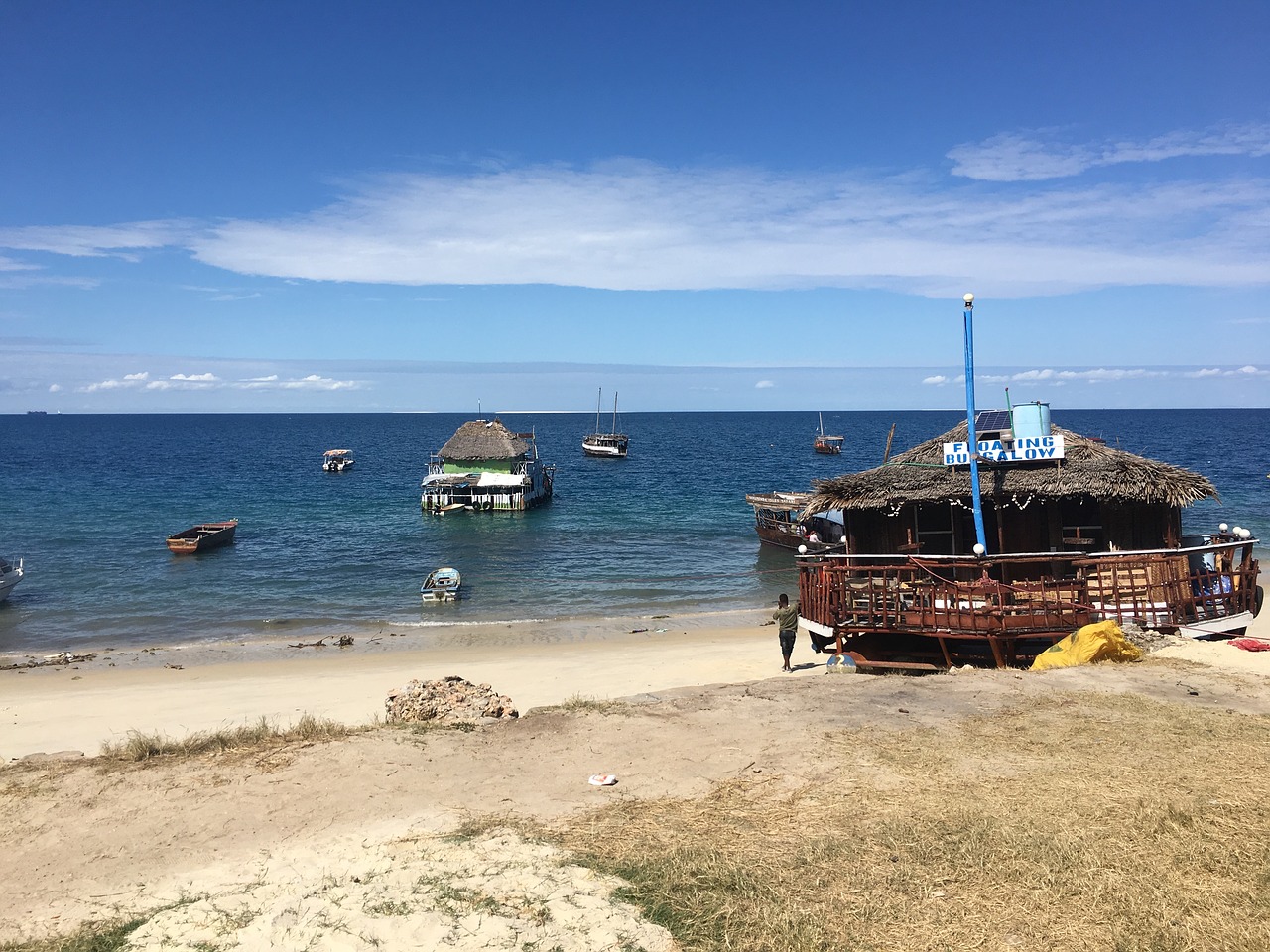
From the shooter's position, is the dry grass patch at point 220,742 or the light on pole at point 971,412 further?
the light on pole at point 971,412

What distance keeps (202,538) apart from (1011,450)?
3357cm

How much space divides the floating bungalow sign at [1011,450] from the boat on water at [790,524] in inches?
586

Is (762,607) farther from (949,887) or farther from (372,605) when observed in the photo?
(949,887)

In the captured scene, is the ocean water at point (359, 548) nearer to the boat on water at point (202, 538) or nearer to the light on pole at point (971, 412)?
the boat on water at point (202, 538)

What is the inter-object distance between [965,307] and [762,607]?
1416 centimetres

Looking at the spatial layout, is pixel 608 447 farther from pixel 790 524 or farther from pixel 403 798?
pixel 403 798

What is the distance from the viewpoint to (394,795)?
903cm

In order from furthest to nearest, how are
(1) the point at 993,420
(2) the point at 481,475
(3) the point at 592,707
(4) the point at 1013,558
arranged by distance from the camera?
(2) the point at 481,475 < (1) the point at 993,420 < (4) the point at 1013,558 < (3) the point at 592,707

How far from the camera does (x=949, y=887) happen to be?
21.7 feet

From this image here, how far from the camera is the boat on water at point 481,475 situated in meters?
51.8

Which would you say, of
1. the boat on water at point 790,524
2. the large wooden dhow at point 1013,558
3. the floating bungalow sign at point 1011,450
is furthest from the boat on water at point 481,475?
the floating bungalow sign at point 1011,450

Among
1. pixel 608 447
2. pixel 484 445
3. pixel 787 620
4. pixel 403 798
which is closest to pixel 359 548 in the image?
pixel 484 445

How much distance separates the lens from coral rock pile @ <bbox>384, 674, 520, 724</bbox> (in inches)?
476

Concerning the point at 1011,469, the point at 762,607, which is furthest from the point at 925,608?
the point at 762,607
